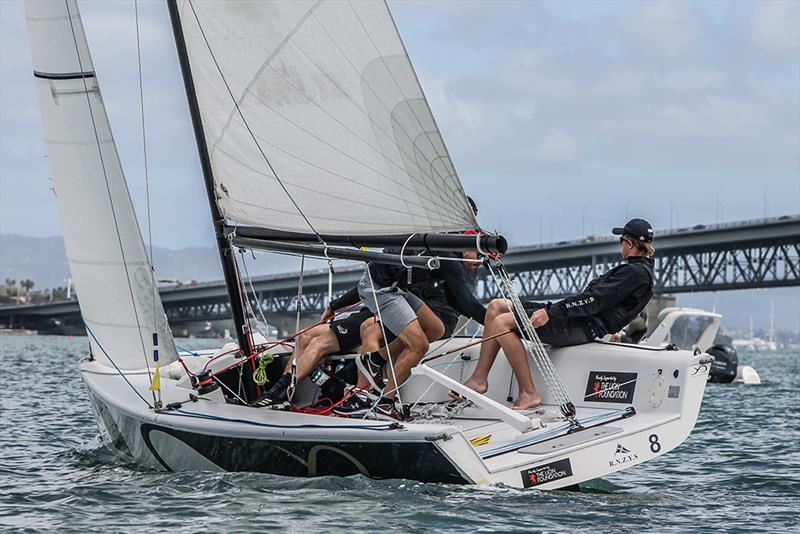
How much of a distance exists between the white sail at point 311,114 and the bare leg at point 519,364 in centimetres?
133

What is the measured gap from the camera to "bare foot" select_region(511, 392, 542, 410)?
9.52 metres

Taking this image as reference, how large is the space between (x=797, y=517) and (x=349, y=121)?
4.41m

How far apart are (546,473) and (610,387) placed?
5.74 feet

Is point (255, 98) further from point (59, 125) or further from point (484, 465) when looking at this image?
→ point (484, 465)

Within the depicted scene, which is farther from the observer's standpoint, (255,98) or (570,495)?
(255,98)

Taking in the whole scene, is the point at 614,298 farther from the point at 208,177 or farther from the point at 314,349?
the point at 208,177

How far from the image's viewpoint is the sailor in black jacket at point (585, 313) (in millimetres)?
9344

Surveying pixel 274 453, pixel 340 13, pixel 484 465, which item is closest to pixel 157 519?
pixel 274 453

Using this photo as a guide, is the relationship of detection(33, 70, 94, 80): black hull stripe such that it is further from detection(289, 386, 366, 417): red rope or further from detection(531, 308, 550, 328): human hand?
detection(531, 308, 550, 328): human hand

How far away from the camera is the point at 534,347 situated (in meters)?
9.86

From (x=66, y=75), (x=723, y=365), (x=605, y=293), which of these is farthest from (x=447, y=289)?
(x=723, y=365)

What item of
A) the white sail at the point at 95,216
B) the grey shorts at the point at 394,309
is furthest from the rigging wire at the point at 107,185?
the grey shorts at the point at 394,309

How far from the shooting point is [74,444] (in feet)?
39.6

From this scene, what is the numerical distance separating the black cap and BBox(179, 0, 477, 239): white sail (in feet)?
5.72
